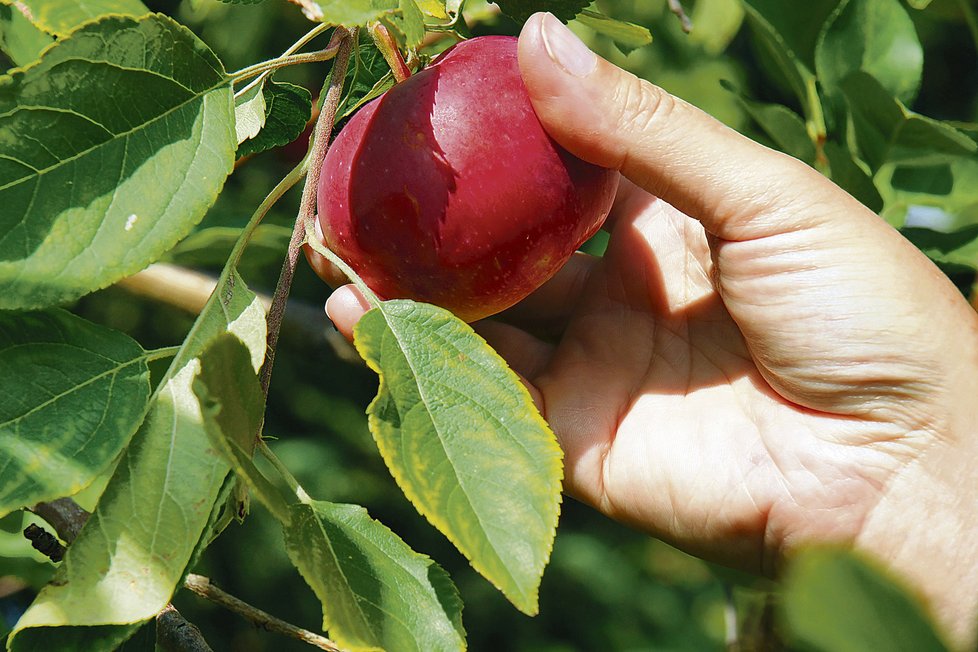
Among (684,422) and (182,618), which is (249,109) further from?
(684,422)

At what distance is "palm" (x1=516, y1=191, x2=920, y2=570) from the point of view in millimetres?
1066

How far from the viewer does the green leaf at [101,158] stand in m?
0.68

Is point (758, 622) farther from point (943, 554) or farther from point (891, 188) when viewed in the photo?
point (891, 188)

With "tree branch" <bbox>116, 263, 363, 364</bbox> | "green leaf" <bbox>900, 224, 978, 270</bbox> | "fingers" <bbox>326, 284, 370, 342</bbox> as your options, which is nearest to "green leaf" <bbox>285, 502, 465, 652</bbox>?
"fingers" <bbox>326, 284, 370, 342</bbox>

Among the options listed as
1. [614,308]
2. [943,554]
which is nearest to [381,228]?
[614,308]

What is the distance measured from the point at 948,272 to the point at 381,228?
0.93 meters

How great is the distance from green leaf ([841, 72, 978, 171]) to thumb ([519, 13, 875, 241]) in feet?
0.74

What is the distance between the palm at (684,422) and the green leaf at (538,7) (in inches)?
20.3

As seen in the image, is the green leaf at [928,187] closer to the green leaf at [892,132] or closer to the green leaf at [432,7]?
the green leaf at [892,132]

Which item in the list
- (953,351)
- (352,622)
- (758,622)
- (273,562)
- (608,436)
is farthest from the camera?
(273,562)

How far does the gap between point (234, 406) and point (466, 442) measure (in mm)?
181

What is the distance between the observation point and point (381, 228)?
33.2 inches

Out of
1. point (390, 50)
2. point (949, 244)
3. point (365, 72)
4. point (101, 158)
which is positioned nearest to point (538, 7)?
point (390, 50)

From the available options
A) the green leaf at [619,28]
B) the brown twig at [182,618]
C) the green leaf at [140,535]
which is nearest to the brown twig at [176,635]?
the brown twig at [182,618]
